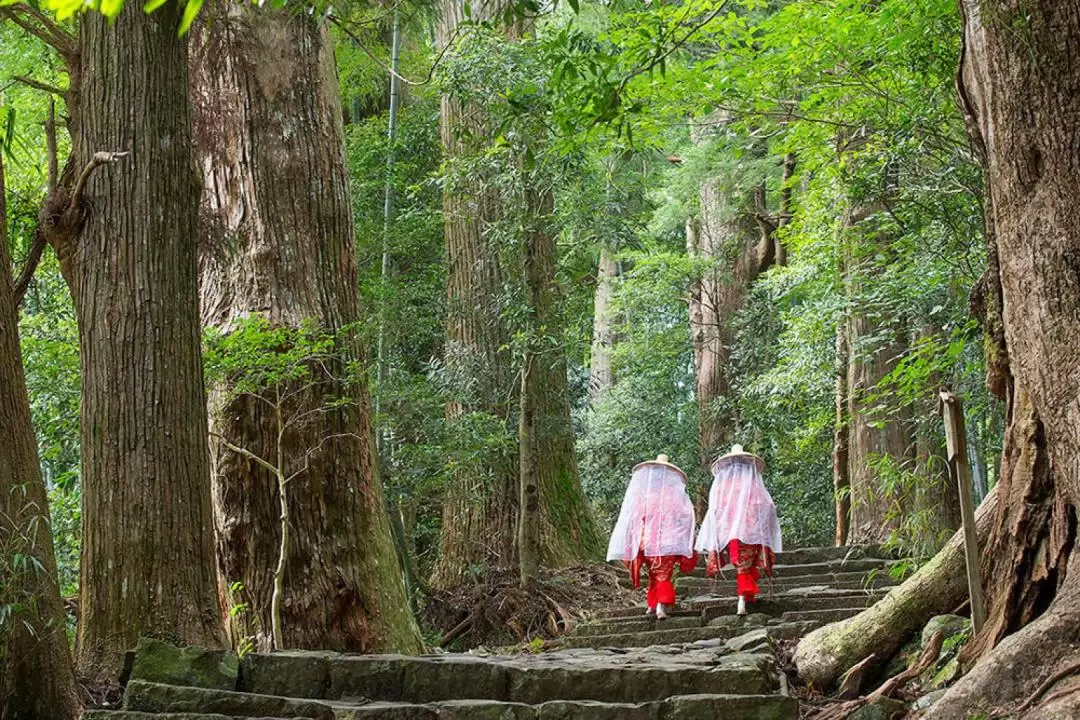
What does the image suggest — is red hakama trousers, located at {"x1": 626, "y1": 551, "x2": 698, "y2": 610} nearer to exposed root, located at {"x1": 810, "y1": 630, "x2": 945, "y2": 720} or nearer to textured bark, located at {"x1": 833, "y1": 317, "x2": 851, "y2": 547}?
exposed root, located at {"x1": 810, "y1": 630, "x2": 945, "y2": 720}

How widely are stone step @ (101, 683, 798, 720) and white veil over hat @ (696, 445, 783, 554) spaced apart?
4.32 meters

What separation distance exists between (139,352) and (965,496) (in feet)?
14.0

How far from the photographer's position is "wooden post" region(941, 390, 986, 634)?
18.0 ft

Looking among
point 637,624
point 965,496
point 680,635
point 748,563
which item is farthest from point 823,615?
point 965,496

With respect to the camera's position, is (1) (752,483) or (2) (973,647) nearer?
(2) (973,647)

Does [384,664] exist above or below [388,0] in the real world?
below

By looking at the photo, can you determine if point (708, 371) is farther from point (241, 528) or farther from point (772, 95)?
point (241, 528)

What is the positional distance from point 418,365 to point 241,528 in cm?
712

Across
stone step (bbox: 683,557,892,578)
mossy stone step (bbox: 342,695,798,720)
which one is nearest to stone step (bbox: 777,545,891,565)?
stone step (bbox: 683,557,892,578)

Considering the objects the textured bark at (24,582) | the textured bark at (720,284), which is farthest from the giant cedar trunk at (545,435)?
the textured bark at (24,582)

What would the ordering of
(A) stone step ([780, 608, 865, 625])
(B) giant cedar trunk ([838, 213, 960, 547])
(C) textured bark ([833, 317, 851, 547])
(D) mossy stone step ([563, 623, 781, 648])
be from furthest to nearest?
(C) textured bark ([833, 317, 851, 547]) → (B) giant cedar trunk ([838, 213, 960, 547]) → (D) mossy stone step ([563, 623, 781, 648]) → (A) stone step ([780, 608, 865, 625])

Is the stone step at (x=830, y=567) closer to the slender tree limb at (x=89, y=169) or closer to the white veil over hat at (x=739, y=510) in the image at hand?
the white veil over hat at (x=739, y=510)

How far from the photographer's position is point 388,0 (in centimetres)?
1095

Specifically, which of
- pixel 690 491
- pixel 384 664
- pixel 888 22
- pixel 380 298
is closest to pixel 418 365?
pixel 380 298
